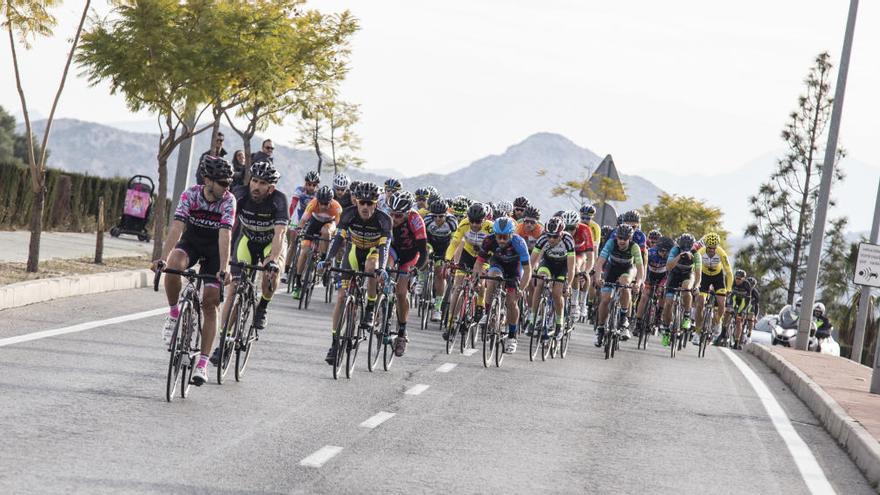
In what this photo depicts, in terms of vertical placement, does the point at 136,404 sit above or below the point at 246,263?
below

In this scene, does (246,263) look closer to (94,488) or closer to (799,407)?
(94,488)

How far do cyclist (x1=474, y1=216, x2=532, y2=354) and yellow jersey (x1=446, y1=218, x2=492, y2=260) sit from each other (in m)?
0.53

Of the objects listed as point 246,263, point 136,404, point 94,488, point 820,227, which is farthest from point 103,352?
point 820,227

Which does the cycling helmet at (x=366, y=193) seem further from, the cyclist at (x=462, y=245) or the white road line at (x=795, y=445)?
the white road line at (x=795, y=445)

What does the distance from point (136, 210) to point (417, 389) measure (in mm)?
18878

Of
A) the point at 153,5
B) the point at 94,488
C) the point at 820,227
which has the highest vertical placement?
the point at 153,5

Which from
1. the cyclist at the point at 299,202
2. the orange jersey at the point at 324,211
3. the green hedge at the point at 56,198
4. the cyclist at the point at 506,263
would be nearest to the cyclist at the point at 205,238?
the cyclist at the point at 506,263

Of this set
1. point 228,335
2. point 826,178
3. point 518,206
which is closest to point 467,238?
point 518,206

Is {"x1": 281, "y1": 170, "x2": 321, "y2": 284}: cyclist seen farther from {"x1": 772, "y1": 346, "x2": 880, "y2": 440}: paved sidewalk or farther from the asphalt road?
{"x1": 772, "y1": 346, "x2": 880, "y2": 440}: paved sidewalk

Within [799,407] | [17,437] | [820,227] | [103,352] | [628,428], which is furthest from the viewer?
[820,227]

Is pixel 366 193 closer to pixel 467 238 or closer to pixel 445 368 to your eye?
pixel 445 368

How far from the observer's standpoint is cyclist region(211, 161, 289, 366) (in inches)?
451

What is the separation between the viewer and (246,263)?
11.6 m

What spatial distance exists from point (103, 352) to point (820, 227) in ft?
60.7
